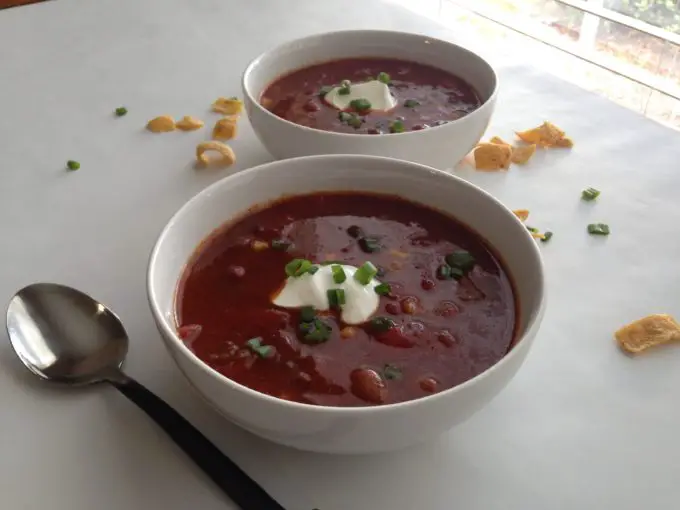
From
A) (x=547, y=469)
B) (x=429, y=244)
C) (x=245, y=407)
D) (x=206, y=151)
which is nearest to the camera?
(x=245, y=407)

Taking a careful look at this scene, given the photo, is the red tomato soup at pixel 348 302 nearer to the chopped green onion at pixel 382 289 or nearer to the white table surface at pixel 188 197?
the chopped green onion at pixel 382 289

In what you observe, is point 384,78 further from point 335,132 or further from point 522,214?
point 522,214

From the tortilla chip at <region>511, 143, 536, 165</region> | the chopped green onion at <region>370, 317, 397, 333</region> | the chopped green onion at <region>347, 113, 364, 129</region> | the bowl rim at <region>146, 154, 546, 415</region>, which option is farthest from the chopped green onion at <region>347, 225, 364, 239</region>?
the tortilla chip at <region>511, 143, 536, 165</region>

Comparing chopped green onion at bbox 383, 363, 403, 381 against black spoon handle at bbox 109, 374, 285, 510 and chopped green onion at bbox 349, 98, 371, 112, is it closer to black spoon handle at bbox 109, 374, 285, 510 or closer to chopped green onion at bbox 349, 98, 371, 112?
black spoon handle at bbox 109, 374, 285, 510

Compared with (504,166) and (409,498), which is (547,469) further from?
(504,166)

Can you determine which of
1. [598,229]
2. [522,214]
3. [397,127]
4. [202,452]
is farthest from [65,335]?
[598,229]

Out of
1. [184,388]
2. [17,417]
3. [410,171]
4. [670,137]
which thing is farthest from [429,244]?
[670,137]
